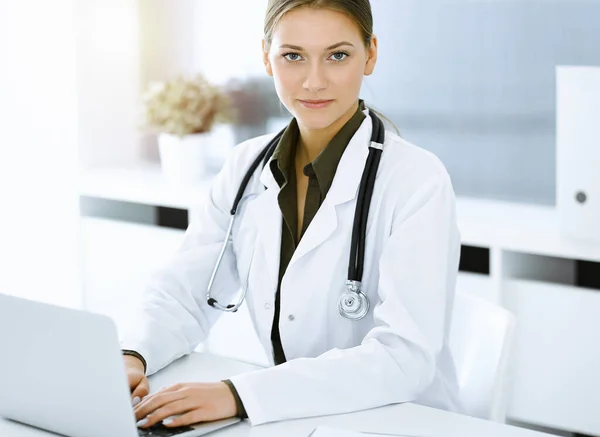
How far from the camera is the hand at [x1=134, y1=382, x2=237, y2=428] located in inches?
45.9

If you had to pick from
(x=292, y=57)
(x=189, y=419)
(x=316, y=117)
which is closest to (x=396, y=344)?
(x=189, y=419)

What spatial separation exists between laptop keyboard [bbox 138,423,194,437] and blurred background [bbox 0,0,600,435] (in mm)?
1299

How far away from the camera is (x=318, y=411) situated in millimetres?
1224

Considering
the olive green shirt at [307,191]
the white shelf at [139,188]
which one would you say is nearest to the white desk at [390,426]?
the olive green shirt at [307,191]

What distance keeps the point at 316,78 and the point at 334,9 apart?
0.40 feet

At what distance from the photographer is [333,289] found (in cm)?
149

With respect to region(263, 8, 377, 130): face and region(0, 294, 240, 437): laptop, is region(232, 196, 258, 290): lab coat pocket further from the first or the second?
region(0, 294, 240, 437): laptop

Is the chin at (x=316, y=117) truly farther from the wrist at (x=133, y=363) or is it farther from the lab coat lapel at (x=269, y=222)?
the wrist at (x=133, y=363)

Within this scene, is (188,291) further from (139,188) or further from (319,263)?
(139,188)

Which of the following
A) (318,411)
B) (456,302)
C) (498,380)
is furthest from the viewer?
(456,302)

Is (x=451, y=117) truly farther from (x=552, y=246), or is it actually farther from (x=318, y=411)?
(x=318, y=411)

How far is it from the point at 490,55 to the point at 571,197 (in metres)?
0.68

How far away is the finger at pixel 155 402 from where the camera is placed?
118cm

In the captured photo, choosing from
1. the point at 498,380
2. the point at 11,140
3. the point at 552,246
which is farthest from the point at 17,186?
the point at 498,380
